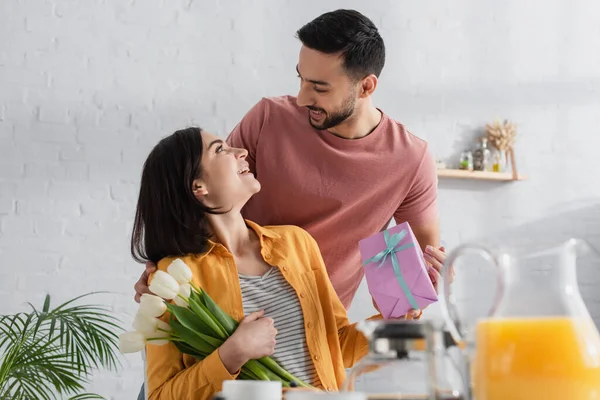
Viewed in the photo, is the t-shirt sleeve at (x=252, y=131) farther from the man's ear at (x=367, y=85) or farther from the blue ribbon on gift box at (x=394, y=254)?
the blue ribbon on gift box at (x=394, y=254)

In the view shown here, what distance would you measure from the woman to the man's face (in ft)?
1.46

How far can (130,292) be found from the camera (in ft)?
12.4

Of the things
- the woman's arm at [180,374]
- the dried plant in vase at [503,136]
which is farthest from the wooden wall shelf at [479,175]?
the woman's arm at [180,374]

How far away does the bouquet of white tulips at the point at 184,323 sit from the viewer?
1.26 metres

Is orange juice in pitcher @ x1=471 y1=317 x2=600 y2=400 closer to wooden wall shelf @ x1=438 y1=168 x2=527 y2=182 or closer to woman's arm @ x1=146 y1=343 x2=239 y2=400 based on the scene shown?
woman's arm @ x1=146 y1=343 x2=239 y2=400

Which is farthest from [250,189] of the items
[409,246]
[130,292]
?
[130,292]

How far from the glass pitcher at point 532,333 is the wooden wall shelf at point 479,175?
3599 mm

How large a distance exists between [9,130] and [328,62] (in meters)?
1.95

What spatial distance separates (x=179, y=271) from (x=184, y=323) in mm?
104

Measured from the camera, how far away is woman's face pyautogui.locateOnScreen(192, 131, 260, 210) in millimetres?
1899

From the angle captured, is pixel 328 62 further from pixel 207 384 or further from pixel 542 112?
pixel 542 112

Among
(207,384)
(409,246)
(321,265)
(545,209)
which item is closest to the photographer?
(207,384)

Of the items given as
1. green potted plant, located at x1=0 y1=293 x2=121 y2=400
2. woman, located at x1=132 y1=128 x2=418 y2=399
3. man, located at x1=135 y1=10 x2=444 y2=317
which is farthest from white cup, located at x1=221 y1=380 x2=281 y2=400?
green potted plant, located at x1=0 y1=293 x2=121 y2=400

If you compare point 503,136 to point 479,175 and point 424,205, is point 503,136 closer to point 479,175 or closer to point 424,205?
point 479,175
